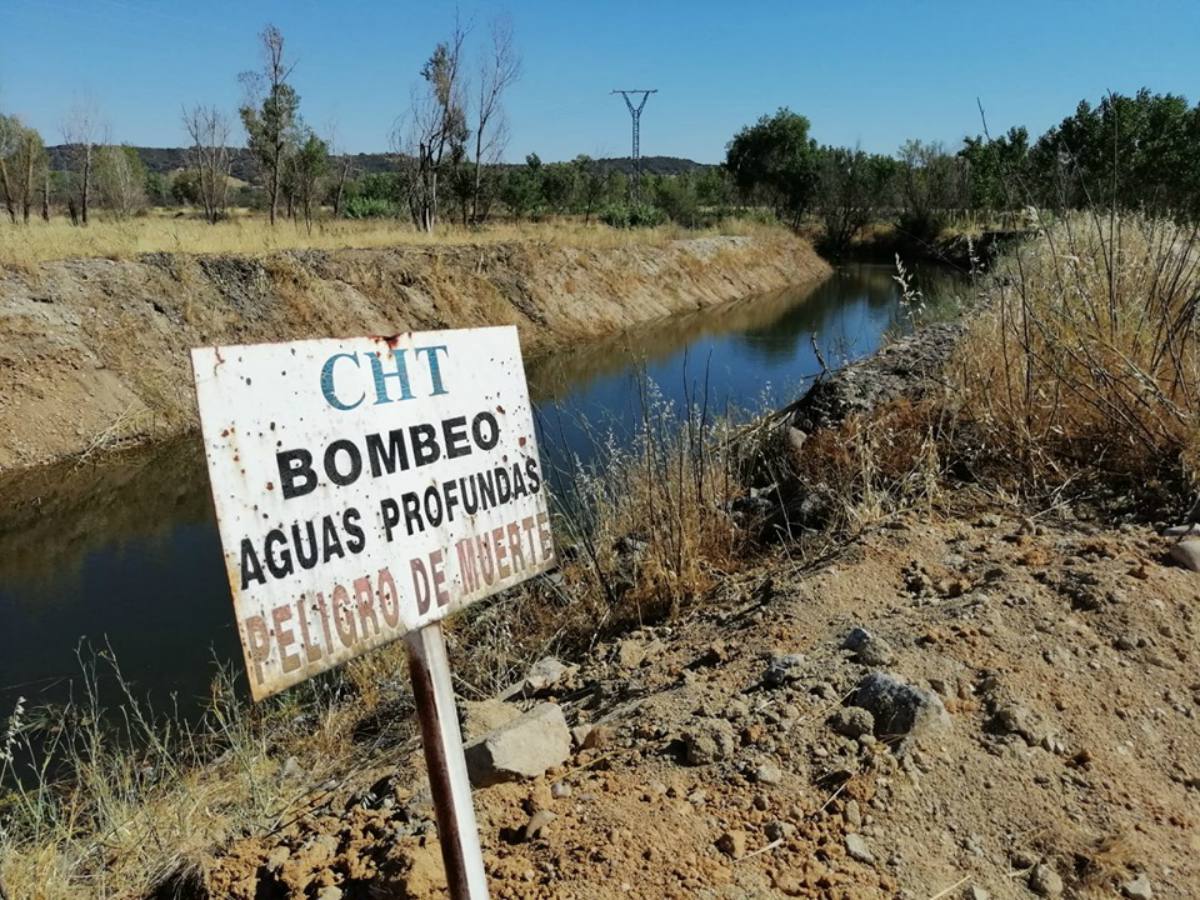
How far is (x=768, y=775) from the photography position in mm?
2252

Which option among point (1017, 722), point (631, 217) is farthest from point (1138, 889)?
point (631, 217)

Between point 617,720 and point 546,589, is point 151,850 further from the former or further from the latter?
point 546,589

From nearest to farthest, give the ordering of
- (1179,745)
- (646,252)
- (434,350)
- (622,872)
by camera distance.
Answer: (434,350) → (622,872) → (1179,745) → (646,252)

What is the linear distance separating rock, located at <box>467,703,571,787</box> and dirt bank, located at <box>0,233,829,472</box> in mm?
8059

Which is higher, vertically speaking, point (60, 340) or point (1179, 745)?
point (60, 340)

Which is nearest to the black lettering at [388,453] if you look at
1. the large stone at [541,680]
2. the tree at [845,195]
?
the large stone at [541,680]

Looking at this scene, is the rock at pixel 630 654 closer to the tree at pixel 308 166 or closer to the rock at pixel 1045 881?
the rock at pixel 1045 881

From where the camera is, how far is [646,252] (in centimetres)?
2727

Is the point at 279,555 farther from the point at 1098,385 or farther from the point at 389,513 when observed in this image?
the point at 1098,385

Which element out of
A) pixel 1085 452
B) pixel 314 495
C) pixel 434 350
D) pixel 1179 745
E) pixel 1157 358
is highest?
pixel 434 350

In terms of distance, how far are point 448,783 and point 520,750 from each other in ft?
2.62

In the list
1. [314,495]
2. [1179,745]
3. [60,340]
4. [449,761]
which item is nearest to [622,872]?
[449,761]

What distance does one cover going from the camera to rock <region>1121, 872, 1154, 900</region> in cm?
196

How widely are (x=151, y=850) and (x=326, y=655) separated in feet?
6.10
